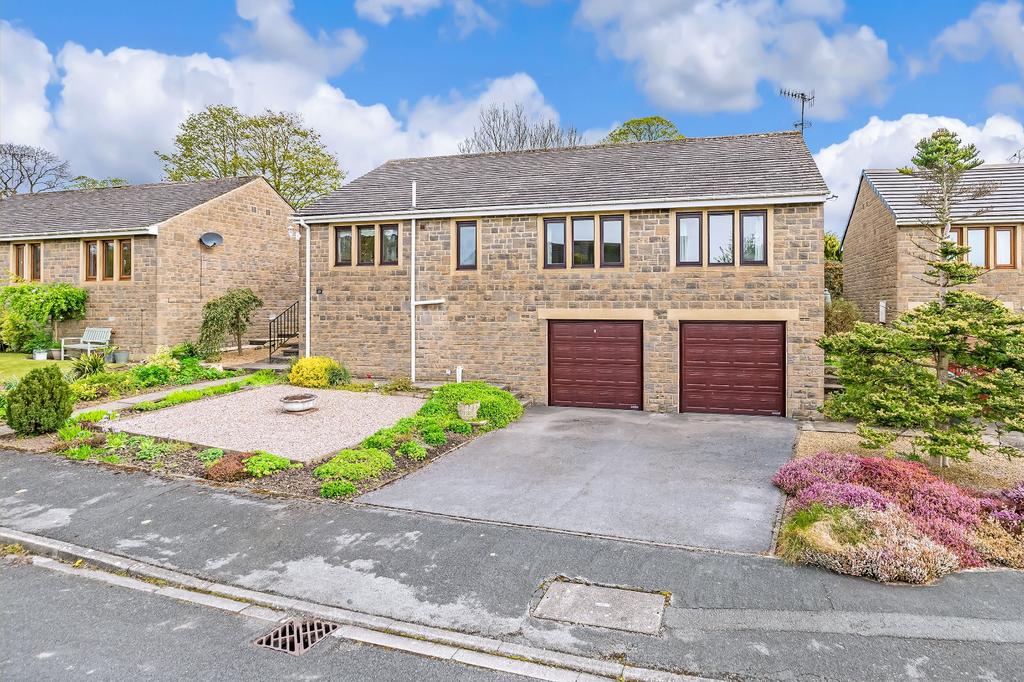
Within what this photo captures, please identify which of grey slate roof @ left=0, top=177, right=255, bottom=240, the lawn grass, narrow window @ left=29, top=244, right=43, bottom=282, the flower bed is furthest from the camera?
narrow window @ left=29, top=244, right=43, bottom=282

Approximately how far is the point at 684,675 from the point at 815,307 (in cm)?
1185

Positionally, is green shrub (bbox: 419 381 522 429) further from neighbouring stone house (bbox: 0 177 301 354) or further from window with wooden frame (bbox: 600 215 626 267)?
neighbouring stone house (bbox: 0 177 301 354)

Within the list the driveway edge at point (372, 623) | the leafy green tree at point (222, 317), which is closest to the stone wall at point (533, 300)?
the leafy green tree at point (222, 317)

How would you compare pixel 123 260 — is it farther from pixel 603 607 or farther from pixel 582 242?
pixel 603 607

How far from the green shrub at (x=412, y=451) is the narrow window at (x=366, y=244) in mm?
8545

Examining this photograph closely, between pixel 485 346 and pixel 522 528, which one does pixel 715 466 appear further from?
pixel 485 346

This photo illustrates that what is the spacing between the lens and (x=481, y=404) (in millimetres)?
13406

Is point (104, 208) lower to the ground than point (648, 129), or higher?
lower

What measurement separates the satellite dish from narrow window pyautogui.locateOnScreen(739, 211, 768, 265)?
58.0ft

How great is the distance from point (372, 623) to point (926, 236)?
19.1 meters

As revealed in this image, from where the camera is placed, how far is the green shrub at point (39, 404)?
11375 mm

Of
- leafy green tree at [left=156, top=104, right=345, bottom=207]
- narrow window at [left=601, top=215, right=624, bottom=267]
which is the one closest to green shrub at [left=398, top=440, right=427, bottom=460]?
narrow window at [left=601, top=215, right=624, bottom=267]

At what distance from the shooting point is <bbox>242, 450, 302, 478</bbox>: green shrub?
30.4 ft

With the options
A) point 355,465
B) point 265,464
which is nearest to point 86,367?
point 265,464
